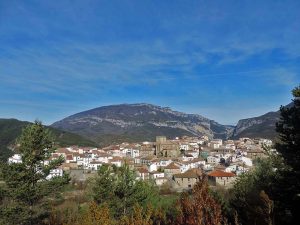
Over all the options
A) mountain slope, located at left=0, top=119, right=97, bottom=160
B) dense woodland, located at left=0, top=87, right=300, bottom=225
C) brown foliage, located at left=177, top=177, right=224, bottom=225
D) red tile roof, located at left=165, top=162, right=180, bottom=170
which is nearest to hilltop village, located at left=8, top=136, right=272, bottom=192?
red tile roof, located at left=165, top=162, right=180, bottom=170

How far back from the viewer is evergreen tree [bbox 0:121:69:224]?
18.6 meters

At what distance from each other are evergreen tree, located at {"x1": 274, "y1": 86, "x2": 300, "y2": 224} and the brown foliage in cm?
893

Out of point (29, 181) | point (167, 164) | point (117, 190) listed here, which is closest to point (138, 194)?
point (117, 190)

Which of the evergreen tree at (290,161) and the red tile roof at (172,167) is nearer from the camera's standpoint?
the evergreen tree at (290,161)

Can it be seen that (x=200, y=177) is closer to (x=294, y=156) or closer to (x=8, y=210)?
(x=294, y=156)

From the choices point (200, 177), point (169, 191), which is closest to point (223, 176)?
point (169, 191)

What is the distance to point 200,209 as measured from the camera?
18.2ft

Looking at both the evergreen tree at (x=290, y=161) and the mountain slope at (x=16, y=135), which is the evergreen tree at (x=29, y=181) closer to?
the evergreen tree at (x=290, y=161)

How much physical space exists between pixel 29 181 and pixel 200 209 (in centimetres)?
1554

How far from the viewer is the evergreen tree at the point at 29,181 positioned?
61.1ft

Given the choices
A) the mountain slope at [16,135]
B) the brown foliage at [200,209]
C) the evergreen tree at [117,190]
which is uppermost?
the mountain slope at [16,135]

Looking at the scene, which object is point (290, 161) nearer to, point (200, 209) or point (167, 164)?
point (200, 209)

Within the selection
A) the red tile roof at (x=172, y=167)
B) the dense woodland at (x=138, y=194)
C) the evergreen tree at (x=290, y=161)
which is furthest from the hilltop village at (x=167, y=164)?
the evergreen tree at (x=290, y=161)

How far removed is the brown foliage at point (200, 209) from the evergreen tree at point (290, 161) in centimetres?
893
